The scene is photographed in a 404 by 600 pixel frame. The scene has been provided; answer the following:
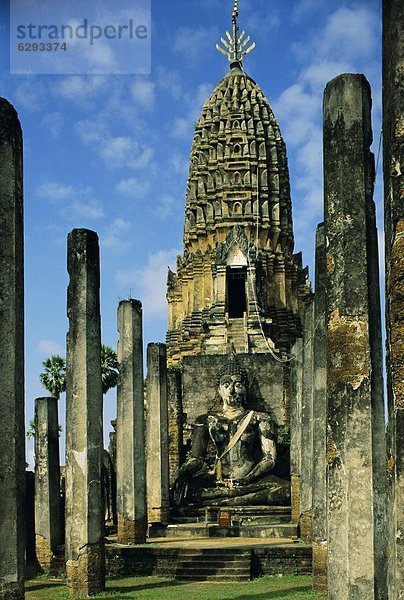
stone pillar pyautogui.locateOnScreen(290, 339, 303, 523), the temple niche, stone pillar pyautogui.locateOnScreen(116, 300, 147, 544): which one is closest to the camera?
stone pillar pyautogui.locateOnScreen(116, 300, 147, 544)

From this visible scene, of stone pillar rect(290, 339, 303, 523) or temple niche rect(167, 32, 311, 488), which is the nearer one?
stone pillar rect(290, 339, 303, 523)

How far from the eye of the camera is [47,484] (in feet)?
62.9

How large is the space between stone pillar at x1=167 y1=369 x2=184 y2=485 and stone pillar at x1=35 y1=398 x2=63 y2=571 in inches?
412

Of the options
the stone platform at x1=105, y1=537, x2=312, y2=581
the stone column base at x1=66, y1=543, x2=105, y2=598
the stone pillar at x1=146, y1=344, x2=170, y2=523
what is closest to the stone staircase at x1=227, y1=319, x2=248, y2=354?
the stone pillar at x1=146, y1=344, x2=170, y2=523

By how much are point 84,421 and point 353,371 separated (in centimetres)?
651

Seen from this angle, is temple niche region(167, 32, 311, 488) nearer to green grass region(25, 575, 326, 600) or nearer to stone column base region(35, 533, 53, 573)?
stone column base region(35, 533, 53, 573)

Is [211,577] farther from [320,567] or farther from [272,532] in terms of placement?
[272,532]

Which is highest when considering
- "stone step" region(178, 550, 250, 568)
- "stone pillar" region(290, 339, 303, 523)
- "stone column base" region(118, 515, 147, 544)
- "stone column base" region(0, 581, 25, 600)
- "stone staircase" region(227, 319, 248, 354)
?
"stone staircase" region(227, 319, 248, 354)

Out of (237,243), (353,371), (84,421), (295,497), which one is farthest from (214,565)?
(237,243)

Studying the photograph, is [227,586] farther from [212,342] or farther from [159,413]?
[212,342]

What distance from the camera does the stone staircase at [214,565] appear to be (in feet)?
53.8

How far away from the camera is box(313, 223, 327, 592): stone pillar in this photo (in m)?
Result: 13.3

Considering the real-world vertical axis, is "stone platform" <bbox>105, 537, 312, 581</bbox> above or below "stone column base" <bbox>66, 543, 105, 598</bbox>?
below

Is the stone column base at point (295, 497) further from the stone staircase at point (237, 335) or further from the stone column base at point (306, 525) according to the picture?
the stone staircase at point (237, 335)
